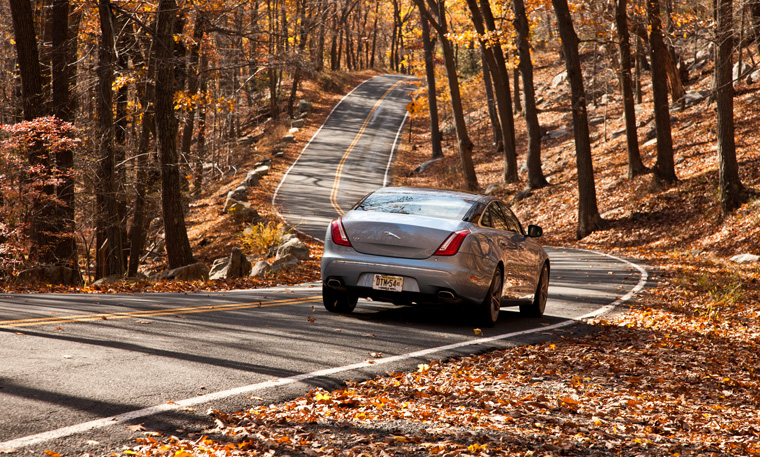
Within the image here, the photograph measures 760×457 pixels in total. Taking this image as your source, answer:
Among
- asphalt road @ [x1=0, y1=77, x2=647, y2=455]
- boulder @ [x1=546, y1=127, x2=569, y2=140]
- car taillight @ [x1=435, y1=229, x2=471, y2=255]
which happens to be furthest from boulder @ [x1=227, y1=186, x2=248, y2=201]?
car taillight @ [x1=435, y1=229, x2=471, y2=255]

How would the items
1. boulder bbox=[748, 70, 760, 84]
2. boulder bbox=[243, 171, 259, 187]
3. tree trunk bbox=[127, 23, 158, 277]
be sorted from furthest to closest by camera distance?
boulder bbox=[243, 171, 259, 187] → boulder bbox=[748, 70, 760, 84] → tree trunk bbox=[127, 23, 158, 277]

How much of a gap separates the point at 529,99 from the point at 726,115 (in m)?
9.92

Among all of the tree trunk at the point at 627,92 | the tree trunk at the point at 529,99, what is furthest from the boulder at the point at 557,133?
the tree trunk at the point at 627,92

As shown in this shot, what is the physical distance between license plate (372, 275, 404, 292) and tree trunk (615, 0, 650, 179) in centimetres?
2036

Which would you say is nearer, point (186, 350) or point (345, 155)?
point (186, 350)

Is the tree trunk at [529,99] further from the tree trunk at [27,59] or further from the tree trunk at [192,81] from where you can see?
the tree trunk at [27,59]

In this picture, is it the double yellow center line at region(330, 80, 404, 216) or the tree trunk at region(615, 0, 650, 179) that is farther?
the double yellow center line at region(330, 80, 404, 216)

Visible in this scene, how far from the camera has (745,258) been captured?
1830 centimetres

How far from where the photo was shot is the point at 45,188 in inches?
659

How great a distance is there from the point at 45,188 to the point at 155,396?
13.3 metres

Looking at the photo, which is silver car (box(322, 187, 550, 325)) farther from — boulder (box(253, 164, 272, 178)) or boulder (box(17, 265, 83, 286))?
boulder (box(253, 164, 272, 178))

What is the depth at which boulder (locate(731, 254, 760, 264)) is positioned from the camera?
1802 centimetres

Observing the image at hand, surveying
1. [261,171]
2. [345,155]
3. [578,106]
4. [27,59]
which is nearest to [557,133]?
[345,155]

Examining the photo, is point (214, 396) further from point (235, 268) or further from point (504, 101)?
point (504, 101)
